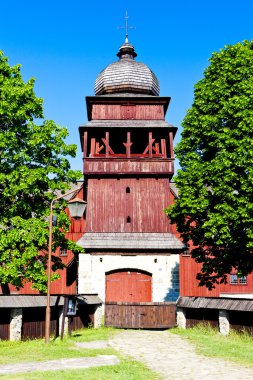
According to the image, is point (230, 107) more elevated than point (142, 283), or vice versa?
point (230, 107)

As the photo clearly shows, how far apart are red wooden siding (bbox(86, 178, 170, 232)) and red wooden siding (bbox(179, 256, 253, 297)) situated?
9.97 meters

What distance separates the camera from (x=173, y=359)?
12.7m

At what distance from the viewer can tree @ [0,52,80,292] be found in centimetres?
1764

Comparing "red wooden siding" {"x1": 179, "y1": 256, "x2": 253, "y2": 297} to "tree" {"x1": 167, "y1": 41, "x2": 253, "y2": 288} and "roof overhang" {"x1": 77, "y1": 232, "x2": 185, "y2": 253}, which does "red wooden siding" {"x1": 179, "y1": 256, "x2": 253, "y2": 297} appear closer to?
"roof overhang" {"x1": 77, "y1": 232, "x2": 185, "y2": 253}

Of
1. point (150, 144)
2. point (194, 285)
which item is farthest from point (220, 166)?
point (194, 285)

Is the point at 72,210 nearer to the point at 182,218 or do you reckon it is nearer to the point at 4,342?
the point at 4,342

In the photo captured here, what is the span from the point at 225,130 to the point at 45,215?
9.24 metres

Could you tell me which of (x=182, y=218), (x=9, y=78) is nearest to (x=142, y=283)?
(x=182, y=218)

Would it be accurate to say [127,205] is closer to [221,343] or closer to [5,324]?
[5,324]

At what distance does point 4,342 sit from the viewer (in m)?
15.3

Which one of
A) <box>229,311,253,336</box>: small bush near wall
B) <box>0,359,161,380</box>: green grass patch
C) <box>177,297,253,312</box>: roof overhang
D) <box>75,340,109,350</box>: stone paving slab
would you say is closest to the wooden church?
<box>177,297,253,312</box>: roof overhang

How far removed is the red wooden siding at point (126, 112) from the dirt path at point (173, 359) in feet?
53.9

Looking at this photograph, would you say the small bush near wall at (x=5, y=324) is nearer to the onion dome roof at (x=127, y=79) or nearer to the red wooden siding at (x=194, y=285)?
the onion dome roof at (x=127, y=79)

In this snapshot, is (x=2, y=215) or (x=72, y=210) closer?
(x=72, y=210)
